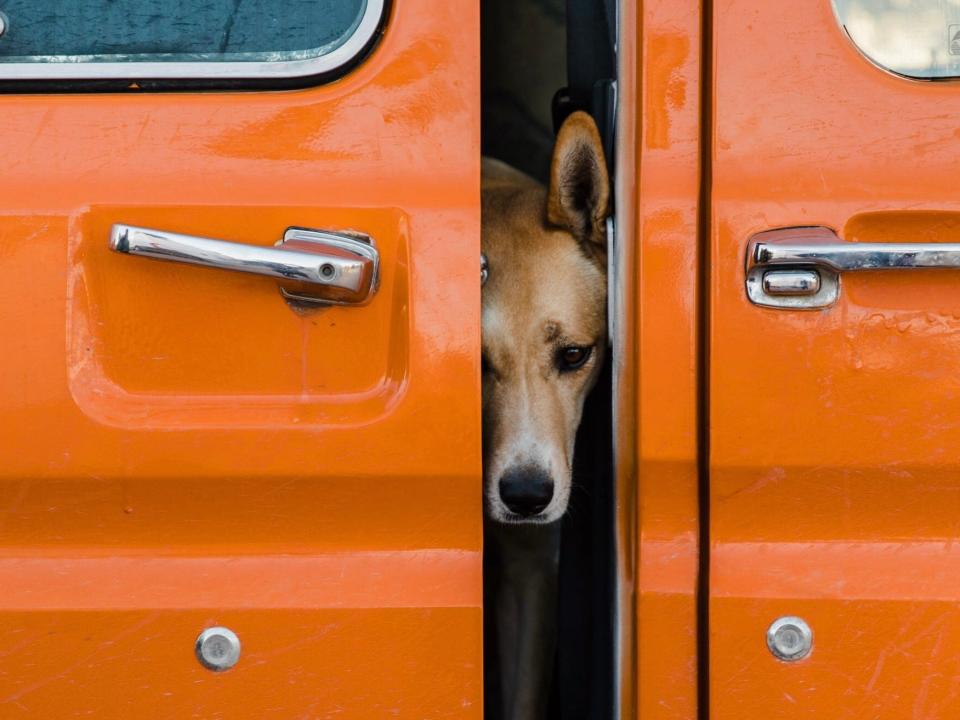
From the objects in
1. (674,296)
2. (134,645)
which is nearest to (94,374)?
(134,645)

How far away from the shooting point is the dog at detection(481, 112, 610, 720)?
72.5 inches

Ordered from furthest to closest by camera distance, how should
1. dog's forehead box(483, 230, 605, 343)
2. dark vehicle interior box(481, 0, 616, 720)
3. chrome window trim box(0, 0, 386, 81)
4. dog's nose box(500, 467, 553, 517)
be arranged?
dog's forehead box(483, 230, 605, 343)
dog's nose box(500, 467, 553, 517)
dark vehicle interior box(481, 0, 616, 720)
chrome window trim box(0, 0, 386, 81)

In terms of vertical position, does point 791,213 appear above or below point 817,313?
above

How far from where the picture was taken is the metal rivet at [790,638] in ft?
3.88

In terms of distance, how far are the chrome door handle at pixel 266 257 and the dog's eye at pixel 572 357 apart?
2.84 ft

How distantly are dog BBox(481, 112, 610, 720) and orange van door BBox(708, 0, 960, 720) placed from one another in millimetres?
486

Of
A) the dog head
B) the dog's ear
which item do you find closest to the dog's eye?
the dog head

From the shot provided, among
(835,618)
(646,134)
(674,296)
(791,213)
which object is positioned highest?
(646,134)

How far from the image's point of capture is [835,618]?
3.89 feet

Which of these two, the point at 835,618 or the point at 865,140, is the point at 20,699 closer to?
the point at 835,618

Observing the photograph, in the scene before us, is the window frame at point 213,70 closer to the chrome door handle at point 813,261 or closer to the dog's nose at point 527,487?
the chrome door handle at point 813,261

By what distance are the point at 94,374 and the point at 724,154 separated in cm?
87

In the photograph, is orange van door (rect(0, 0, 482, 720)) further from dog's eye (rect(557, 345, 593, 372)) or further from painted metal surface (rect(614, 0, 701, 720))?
dog's eye (rect(557, 345, 593, 372))

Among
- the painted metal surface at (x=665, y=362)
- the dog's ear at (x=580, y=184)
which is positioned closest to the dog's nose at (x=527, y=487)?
the dog's ear at (x=580, y=184)
